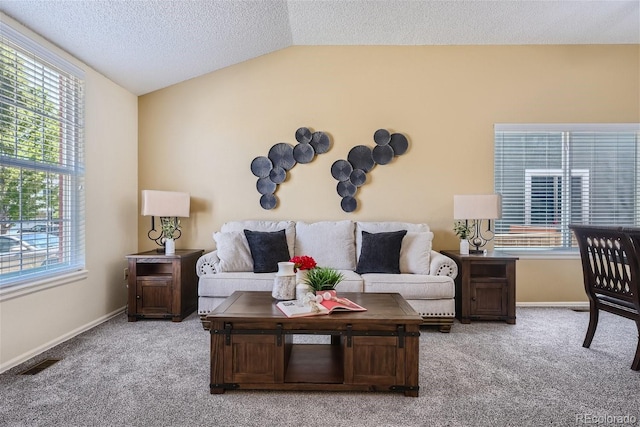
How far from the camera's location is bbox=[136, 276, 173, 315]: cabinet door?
11.2 ft

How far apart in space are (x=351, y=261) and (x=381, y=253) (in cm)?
36

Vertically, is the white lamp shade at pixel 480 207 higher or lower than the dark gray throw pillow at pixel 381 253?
higher

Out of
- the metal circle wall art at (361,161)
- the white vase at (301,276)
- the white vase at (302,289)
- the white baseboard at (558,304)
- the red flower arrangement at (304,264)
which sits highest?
the metal circle wall art at (361,161)

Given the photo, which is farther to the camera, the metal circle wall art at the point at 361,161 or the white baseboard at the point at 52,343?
the metal circle wall art at the point at 361,161

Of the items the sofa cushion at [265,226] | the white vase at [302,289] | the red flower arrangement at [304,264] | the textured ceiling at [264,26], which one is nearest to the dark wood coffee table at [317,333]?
the white vase at [302,289]

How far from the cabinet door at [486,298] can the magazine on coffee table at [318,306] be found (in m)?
1.73

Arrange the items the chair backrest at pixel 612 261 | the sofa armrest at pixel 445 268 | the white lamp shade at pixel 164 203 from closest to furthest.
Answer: the chair backrest at pixel 612 261 < the sofa armrest at pixel 445 268 < the white lamp shade at pixel 164 203

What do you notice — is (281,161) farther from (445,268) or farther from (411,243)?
(445,268)

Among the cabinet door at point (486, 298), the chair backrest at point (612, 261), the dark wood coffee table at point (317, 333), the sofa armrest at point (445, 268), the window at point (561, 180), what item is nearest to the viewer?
the dark wood coffee table at point (317, 333)

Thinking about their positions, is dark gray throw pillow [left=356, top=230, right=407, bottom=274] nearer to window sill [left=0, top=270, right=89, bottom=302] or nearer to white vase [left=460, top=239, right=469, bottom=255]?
white vase [left=460, top=239, right=469, bottom=255]

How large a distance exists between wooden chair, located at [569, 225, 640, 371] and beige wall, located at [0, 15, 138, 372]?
416 cm

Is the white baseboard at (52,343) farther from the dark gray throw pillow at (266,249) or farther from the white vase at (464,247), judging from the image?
the white vase at (464,247)

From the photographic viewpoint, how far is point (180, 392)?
2.04 meters

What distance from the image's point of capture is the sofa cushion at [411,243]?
3.49m
